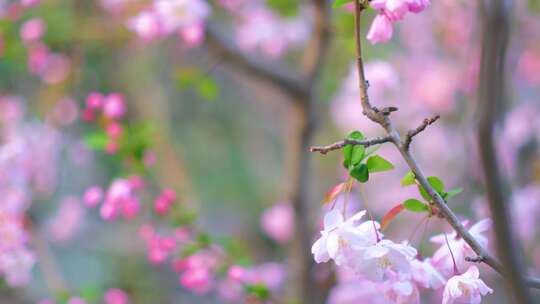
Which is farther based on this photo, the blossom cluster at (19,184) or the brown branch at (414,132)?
the blossom cluster at (19,184)

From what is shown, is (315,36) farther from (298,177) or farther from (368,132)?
(368,132)

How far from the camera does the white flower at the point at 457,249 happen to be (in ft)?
2.81

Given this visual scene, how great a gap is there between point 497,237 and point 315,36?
119cm

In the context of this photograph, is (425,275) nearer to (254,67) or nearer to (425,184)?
(425,184)

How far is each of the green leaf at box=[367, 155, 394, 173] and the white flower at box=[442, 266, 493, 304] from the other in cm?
14

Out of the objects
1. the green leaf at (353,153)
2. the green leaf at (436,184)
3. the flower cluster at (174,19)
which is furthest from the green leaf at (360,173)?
the flower cluster at (174,19)

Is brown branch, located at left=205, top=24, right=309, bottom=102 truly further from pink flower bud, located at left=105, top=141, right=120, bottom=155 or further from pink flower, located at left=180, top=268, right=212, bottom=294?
pink flower, located at left=180, top=268, right=212, bottom=294

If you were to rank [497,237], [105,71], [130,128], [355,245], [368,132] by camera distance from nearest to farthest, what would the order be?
[497,237]
[355,245]
[130,128]
[368,132]
[105,71]

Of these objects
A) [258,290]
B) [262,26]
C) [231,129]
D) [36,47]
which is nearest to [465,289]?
[258,290]

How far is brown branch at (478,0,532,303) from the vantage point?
0.63m

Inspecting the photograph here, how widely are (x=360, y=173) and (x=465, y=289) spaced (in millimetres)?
170

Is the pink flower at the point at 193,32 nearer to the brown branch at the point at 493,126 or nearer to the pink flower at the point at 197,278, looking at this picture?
the pink flower at the point at 197,278

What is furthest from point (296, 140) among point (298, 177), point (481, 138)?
point (481, 138)

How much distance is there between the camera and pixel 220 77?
419 cm
